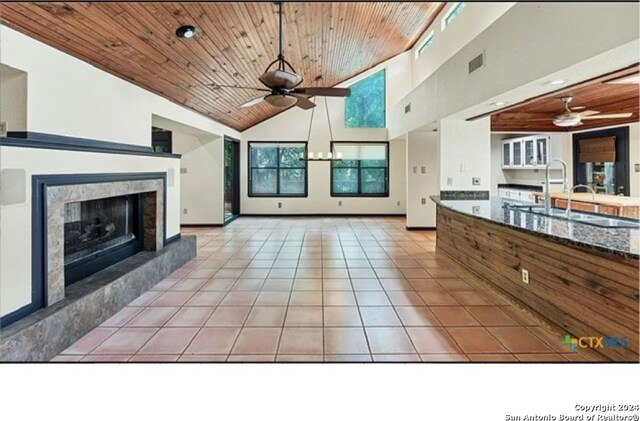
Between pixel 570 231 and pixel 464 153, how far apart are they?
9.90 ft

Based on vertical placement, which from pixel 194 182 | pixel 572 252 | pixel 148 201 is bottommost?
pixel 572 252

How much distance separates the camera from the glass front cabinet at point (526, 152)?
25.5ft

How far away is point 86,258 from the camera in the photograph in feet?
11.2

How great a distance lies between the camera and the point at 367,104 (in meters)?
10.1

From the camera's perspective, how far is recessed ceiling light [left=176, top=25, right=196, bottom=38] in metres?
3.79

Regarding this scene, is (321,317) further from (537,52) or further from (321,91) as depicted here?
(537,52)

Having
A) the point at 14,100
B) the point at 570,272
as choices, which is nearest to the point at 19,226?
the point at 14,100

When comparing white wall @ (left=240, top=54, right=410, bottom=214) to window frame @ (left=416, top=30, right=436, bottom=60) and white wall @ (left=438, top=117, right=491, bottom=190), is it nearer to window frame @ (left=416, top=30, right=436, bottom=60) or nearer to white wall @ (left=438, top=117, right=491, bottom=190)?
window frame @ (left=416, top=30, right=436, bottom=60)

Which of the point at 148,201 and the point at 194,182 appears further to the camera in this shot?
the point at 194,182

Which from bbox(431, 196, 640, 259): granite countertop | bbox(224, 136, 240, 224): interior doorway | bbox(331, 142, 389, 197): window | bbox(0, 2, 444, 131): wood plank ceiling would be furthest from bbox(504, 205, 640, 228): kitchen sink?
bbox(224, 136, 240, 224): interior doorway

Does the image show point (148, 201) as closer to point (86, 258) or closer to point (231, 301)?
point (86, 258)

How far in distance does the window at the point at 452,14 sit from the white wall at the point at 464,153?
1834 mm
